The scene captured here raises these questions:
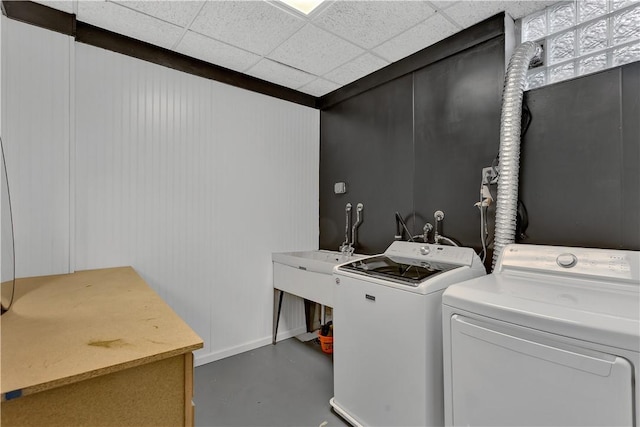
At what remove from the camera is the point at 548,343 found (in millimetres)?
1061

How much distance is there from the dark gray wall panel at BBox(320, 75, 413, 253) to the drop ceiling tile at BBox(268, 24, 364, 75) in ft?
1.60

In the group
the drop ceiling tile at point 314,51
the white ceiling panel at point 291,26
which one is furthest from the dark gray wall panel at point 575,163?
the drop ceiling tile at point 314,51

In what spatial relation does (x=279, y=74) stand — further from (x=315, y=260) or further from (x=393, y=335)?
(x=393, y=335)

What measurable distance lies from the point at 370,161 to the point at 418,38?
104cm

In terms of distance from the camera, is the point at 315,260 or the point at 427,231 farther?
the point at 315,260

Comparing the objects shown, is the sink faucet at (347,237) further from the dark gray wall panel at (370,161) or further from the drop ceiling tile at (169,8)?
the drop ceiling tile at (169,8)

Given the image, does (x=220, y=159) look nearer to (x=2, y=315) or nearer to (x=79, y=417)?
(x=2, y=315)

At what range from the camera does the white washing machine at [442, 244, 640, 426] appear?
0.94 meters

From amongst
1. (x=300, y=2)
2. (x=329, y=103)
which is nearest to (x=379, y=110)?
(x=329, y=103)

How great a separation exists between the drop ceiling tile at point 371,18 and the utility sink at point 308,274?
168cm

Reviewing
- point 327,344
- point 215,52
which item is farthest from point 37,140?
point 327,344

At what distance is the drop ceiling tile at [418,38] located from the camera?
2021 mm

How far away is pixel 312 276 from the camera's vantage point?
2514 mm

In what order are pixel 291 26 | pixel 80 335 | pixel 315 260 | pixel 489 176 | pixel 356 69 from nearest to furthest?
pixel 80 335
pixel 489 176
pixel 291 26
pixel 315 260
pixel 356 69
